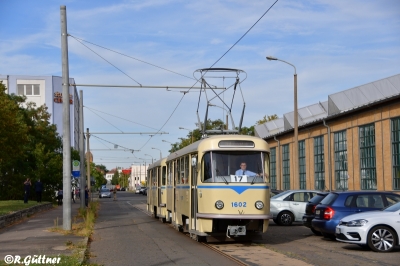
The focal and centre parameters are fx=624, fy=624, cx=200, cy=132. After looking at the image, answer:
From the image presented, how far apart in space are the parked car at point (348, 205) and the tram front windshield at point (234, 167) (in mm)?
2090

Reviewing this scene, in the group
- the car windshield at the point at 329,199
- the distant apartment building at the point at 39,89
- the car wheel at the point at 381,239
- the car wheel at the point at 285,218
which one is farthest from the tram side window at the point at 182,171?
the distant apartment building at the point at 39,89

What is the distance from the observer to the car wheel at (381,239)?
14852 millimetres

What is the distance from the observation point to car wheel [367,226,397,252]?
48.7 ft

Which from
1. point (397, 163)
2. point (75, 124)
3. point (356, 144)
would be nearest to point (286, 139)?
point (356, 144)

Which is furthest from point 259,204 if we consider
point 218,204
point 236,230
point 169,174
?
point 169,174

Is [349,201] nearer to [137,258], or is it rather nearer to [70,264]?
[137,258]

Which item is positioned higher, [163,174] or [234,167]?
[234,167]

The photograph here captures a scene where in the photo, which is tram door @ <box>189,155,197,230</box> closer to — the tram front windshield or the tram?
the tram

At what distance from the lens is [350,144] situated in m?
36.2

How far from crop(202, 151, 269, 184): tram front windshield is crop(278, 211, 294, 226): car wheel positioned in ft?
25.4

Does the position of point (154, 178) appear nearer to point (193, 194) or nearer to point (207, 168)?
point (193, 194)

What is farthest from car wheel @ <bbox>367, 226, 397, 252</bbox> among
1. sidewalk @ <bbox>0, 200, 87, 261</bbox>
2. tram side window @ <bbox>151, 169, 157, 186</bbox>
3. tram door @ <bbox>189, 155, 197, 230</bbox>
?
tram side window @ <bbox>151, 169, 157, 186</bbox>

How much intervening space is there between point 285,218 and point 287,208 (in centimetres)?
40

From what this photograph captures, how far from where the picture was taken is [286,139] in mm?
48938
